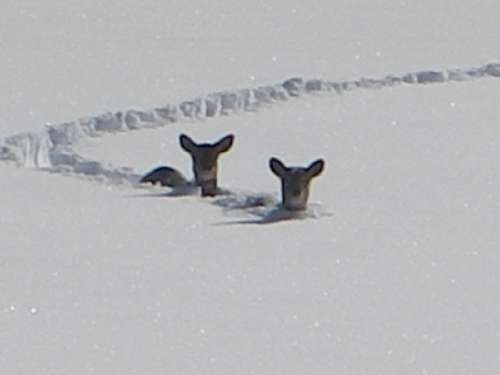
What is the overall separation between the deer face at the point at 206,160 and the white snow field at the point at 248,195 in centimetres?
12

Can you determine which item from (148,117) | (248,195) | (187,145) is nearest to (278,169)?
(248,195)

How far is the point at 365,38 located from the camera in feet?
42.3

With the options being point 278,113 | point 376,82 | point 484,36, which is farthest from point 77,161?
point 484,36

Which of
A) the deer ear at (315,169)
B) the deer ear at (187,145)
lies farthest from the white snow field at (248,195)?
the deer ear at (187,145)

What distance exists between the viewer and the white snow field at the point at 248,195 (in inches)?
204

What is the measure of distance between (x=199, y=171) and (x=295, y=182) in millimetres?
579

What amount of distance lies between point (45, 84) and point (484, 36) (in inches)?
144

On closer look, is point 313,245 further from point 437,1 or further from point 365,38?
point 437,1

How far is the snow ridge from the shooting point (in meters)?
8.32

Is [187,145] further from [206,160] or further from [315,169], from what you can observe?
[315,169]

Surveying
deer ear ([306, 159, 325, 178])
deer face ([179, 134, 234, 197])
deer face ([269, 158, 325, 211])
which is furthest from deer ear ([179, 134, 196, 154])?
deer ear ([306, 159, 325, 178])

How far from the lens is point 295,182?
289 inches

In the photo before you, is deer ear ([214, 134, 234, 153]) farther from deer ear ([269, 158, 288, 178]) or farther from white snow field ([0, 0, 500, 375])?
deer ear ([269, 158, 288, 178])

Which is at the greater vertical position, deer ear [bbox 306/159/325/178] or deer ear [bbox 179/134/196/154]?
deer ear [bbox 179/134/196/154]
